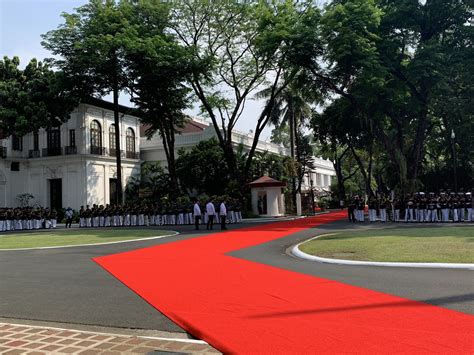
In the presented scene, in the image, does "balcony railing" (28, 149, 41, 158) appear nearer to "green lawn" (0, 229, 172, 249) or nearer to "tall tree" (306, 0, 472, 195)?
"green lawn" (0, 229, 172, 249)

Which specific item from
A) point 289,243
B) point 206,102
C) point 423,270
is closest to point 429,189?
point 206,102

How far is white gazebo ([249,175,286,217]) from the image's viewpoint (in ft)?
112

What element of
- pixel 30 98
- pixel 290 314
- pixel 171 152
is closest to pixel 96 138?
pixel 30 98

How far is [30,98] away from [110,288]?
32.6 m

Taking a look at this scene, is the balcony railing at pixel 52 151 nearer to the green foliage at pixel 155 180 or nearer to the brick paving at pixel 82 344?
the green foliage at pixel 155 180

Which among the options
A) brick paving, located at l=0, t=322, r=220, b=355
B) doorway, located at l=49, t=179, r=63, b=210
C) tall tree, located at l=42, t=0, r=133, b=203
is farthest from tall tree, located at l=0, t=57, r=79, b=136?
brick paving, located at l=0, t=322, r=220, b=355

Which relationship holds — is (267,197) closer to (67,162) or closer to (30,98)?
(67,162)

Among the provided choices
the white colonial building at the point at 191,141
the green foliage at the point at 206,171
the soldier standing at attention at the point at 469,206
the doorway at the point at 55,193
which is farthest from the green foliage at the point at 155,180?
the soldier standing at attention at the point at 469,206

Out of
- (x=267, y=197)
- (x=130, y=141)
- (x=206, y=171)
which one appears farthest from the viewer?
(x=130, y=141)

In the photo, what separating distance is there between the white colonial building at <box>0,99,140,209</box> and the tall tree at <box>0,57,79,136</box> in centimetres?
365

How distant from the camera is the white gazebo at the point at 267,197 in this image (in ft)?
112

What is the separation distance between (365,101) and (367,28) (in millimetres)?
4723

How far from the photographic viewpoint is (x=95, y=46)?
3238 cm

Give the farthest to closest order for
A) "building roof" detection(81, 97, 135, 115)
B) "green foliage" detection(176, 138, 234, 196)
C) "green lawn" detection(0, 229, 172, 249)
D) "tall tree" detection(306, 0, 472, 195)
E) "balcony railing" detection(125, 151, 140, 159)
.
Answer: "balcony railing" detection(125, 151, 140, 159)
"building roof" detection(81, 97, 135, 115)
"green foliage" detection(176, 138, 234, 196)
"tall tree" detection(306, 0, 472, 195)
"green lawn" detection(0, 229, 172, 249)
